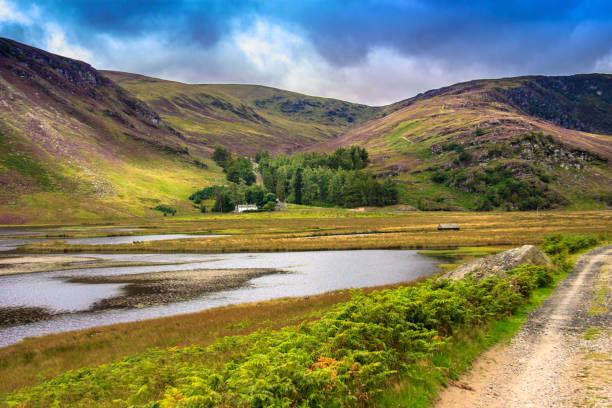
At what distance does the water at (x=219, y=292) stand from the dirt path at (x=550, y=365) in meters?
24.1

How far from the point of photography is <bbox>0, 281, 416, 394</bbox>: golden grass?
1969cm

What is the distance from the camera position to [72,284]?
4522cm

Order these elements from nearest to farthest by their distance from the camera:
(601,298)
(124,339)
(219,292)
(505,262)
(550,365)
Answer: (550,365), (601,298), (124,339), (505,262), (219,292)

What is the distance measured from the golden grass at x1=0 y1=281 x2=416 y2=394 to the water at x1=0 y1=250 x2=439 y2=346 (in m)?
4.48

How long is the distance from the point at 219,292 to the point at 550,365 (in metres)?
32.9

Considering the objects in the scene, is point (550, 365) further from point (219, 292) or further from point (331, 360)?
point (219, 292)

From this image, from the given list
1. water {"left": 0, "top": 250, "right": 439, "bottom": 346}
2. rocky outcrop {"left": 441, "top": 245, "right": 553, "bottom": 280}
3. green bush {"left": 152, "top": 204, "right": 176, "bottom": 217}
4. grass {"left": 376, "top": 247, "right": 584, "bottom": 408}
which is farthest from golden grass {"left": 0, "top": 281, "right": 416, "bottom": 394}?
green bush {"left": 152, "top": 204, "right": 176, "bottom": 217}

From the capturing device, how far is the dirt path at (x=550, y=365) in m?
10.7

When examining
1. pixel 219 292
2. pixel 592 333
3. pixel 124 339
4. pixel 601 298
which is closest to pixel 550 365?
pixel 592 333

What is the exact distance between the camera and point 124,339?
2373 cm

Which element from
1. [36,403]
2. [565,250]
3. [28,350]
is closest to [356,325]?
[36,403]

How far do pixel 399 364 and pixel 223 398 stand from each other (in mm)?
6269

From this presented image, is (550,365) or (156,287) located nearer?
(550,365)

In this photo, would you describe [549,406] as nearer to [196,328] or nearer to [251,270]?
[196,328]
